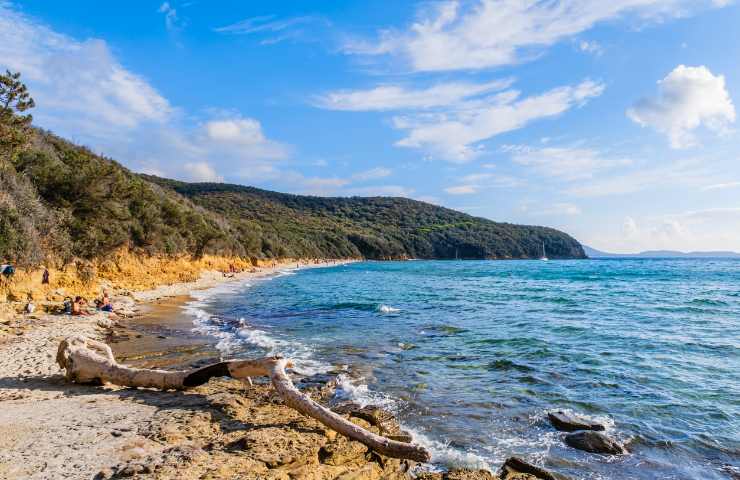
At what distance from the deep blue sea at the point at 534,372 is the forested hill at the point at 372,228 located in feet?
219

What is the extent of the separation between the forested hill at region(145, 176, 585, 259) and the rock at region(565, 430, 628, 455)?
254 ft

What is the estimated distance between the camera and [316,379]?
9.62 metres

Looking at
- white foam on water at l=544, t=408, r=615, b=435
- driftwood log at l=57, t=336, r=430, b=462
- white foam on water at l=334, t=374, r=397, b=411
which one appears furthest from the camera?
white foam on water at l=334, t=374, r=397, b=411

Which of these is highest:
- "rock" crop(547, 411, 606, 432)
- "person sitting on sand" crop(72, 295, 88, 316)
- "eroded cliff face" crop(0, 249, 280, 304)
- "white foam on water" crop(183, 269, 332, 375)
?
"eroded cliff face" crop(0, 249, 280, 304)

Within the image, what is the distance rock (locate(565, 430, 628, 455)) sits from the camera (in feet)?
21.0

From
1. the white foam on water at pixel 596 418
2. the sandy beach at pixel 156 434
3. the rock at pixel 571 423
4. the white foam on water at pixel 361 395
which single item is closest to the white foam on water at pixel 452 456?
the sandy beach at pixel 156 434

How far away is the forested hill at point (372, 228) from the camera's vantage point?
106 meters

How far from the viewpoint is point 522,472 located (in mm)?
5617

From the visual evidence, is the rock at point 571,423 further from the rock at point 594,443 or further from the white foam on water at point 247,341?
the white foam on water at point 247,341

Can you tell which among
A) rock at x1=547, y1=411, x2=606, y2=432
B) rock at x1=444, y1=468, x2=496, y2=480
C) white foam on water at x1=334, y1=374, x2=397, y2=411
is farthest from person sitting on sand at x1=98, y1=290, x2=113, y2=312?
rock at x1=547, y1=411, x2=606, y2=432

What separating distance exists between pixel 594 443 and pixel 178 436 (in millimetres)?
6266

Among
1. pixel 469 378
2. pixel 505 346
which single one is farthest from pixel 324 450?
Answer: pixel 505 346

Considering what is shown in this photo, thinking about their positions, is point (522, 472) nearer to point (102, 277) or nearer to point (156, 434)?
point (156, 434)

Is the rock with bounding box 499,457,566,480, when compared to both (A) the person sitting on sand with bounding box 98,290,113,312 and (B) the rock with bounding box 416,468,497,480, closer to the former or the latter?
(B) the rock with bounding box 416,468,497,480
